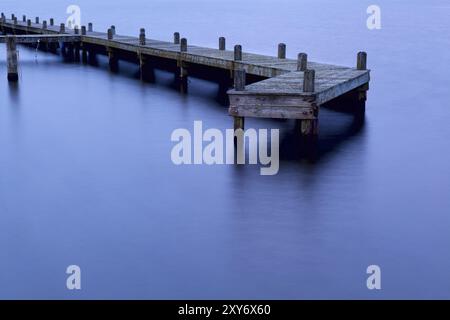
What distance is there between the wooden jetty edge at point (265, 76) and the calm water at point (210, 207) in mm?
1355

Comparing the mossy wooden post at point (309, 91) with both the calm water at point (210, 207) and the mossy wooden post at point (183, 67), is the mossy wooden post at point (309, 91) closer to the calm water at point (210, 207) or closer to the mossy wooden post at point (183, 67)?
the calm water at point (210, 207)

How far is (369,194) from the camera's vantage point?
575 inches

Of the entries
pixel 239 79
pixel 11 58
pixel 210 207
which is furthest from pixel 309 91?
pixel 11 58

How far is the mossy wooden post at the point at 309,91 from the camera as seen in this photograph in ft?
54.1

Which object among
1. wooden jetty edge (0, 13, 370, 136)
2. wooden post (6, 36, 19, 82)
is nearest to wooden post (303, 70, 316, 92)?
wooden jetty edge (0, 13, 370, 136)

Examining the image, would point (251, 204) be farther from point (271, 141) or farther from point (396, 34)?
point (396, 34)

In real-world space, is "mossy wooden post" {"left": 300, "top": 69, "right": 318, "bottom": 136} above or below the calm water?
above

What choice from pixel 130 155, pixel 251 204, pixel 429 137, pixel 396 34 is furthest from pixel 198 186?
pixel 396 34

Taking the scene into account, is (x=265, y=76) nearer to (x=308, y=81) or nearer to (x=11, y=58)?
(x=308, y=81)

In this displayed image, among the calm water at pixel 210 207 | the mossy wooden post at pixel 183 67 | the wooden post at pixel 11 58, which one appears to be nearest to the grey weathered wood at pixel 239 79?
the calm water at pixel 210 207

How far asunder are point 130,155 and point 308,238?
7692 mm

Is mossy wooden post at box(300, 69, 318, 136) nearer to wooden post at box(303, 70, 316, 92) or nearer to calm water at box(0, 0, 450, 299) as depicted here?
wooden post at box(303, 70, 316, 92)

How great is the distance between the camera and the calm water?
33.7 feet
